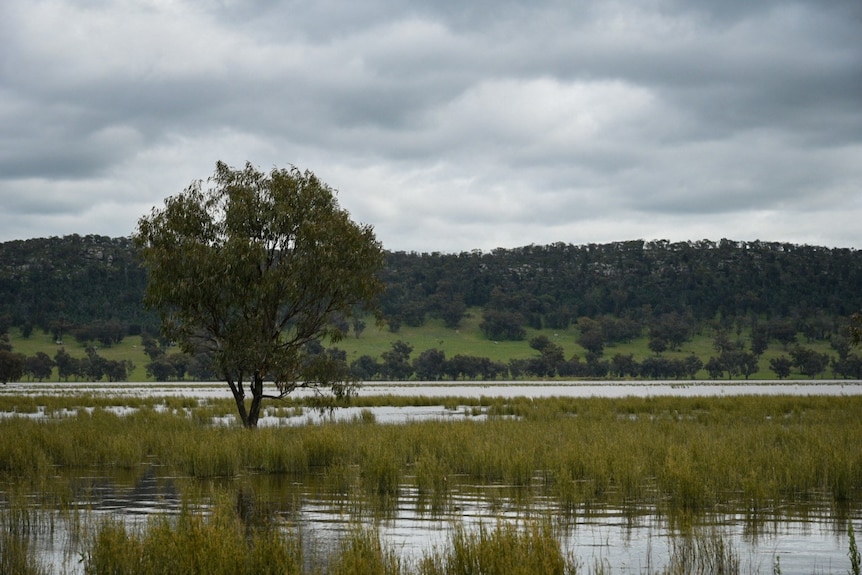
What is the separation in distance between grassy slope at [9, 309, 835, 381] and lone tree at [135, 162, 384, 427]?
117 m

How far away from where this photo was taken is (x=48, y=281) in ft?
603

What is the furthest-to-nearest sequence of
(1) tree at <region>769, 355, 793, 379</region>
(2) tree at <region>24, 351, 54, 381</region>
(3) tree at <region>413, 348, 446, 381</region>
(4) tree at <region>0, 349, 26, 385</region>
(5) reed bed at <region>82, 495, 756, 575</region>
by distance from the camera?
(3) tree at <region>413, 348, 446, 381</region>, (1) tree at <region>769, 355, 793, 379</region>, (2) tree at <region>24, 351, 54, 381</region>, (4) tree at <region>0, 349, 26, 385</region>, (5) reed bed at <region>82, 495, 756, 575</region>

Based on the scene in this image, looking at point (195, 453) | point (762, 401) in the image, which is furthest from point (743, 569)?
point (762, 401)

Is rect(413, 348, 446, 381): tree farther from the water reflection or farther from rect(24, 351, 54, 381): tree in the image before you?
the water reflection

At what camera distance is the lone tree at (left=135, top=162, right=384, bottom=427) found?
100 ft

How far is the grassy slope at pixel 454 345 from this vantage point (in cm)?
15400

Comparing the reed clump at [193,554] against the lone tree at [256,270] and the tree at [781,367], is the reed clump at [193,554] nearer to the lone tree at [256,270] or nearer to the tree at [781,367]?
the lone tree at [256,270]

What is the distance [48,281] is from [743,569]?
189 m

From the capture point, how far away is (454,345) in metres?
171

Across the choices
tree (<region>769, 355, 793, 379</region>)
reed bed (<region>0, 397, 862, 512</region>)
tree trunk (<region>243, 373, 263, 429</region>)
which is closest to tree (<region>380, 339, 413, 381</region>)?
tree (<region>769, 355, 793, 379</region>)

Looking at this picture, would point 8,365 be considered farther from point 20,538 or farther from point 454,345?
point 20,538

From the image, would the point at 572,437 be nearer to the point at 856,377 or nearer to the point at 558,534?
the point at 558,534

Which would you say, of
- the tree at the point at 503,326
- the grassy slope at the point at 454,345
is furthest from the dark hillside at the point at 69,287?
the tree at the point at 503,326

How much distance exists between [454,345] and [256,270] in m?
140
